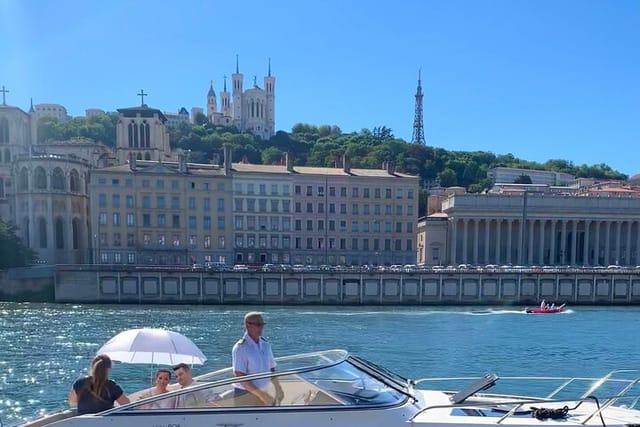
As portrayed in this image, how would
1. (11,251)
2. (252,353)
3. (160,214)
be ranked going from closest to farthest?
(252,353) → (11,251) → (160,214)

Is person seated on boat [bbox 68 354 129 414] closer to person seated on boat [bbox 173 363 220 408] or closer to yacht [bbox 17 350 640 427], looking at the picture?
yacht [bbox 17 350 640 427]

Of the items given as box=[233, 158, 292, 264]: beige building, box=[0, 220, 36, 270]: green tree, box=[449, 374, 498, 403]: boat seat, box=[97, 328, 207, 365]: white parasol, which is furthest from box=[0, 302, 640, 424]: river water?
box=[233, 158, 292, 264]: beige building

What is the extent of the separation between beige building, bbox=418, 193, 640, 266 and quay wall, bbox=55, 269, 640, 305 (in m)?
25.4

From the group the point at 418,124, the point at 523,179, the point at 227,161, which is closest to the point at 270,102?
the point at 418,124

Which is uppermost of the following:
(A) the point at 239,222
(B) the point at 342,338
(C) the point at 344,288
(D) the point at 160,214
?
(D) the point at 160,214

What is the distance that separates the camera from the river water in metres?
21.0

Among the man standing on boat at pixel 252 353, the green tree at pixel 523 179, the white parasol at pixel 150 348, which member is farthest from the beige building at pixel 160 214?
the green tree at pixel 523 179

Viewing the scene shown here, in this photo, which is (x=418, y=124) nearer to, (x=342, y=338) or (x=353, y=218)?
(x=353, y=218)

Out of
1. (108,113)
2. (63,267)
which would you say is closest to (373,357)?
(63,267)

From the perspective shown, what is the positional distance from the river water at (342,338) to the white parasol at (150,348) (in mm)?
5690

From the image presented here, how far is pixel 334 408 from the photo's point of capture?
548 cm

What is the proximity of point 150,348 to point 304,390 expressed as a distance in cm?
267

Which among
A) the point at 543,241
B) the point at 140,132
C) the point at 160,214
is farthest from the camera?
the point at 140,132

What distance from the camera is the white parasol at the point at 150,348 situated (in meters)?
7.10
